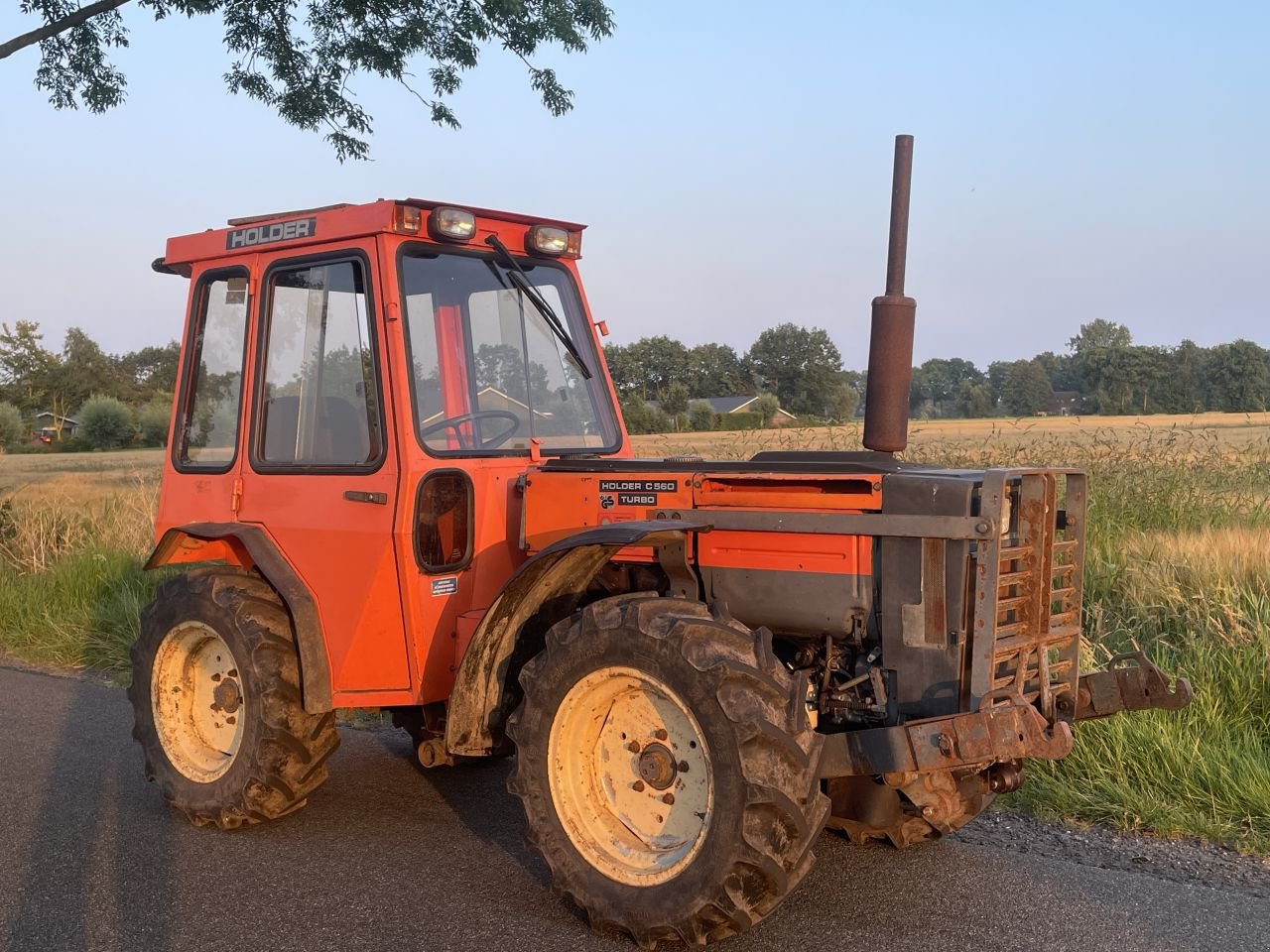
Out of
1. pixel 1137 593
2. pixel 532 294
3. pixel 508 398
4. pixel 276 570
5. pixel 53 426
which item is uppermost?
pixel 532 294

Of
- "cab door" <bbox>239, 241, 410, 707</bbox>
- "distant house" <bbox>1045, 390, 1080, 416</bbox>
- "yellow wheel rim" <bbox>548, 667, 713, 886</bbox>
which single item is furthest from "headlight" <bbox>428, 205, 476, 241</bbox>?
"distant house" <bbox>1045, 390, 1080, 416</bbox>

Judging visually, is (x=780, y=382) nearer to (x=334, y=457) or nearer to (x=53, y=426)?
(x=334, y=457)

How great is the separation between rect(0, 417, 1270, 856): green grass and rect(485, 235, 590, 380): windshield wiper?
9.05 ft

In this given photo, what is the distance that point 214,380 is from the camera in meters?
5.42

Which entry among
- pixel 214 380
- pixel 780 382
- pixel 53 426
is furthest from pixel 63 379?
pixel 214 380

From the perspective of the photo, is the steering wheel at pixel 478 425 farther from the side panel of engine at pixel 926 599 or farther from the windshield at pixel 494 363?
the side panel of engine at pixel 926 599

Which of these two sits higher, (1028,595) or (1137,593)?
(1028,595)

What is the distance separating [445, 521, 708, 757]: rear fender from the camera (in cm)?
416

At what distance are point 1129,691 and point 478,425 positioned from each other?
265 centimetres

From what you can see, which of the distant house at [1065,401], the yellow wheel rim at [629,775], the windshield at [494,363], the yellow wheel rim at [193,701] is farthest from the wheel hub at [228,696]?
the distant house at [1065,401]

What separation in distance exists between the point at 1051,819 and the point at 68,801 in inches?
168

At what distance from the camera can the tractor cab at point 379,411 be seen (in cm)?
460

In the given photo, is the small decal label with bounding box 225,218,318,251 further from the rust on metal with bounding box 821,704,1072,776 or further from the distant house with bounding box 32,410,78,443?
the distant house with bounding box 32,410,78,443

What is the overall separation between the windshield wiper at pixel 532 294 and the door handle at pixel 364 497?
1.11 m
